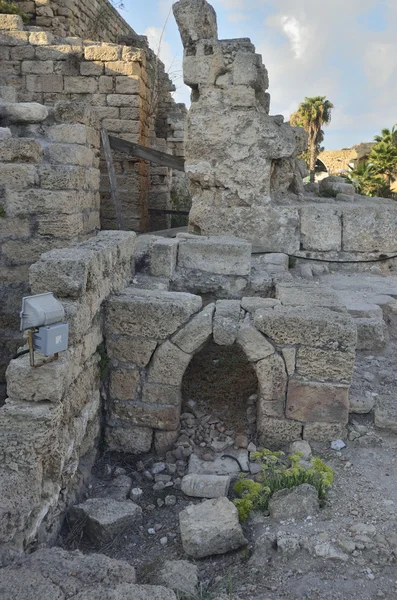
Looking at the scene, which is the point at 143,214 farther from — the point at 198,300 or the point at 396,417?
the point at 396,417

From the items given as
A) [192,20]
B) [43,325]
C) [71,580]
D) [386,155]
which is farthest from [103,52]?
[386,155]

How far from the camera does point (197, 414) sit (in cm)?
475

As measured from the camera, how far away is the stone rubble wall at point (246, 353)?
4129 millimetres

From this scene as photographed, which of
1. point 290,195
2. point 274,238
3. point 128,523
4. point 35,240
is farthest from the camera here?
point 290,195

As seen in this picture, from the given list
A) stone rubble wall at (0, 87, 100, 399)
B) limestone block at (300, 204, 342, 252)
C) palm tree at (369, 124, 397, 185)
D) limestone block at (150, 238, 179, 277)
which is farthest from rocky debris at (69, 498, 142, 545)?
palm tree at (369, 124, 397, 185)

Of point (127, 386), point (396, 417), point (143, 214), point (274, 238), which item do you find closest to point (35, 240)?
point (127, 386)

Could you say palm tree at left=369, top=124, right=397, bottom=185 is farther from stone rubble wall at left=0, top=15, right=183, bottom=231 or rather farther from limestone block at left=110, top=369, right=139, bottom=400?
limestone block at left=110, top=369, right=139, bottom=400

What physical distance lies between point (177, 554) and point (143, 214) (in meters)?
7.01

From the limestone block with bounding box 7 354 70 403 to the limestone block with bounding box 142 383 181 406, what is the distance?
111cm

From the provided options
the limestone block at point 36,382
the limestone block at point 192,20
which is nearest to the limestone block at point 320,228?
the limestone block at point 192,20

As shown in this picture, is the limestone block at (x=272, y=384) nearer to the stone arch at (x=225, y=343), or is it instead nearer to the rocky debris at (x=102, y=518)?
the stone arch at (x=225, y=343)

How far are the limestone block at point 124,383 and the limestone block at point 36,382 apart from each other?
1.04m

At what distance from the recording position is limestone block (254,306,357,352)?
4.07 metres

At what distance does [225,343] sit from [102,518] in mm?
1508
